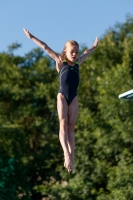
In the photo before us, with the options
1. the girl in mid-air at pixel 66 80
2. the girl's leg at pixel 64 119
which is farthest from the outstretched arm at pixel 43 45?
the girl's leg at pixel 64 119

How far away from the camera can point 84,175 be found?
17.9 meters

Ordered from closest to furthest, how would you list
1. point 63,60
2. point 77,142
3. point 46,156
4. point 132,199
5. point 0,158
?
point 63,60, point 132,199, point 0,158, point 77,142, point 46,156

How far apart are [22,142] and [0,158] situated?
5.30ft

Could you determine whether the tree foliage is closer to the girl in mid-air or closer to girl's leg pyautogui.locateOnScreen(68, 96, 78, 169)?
girl's leg pyautogui.locateOnScreen(68, 96, 78, 169)

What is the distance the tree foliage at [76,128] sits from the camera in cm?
1708

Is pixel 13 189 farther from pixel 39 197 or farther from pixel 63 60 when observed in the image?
pixel 63 60

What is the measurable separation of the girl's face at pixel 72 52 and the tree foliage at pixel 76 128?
9.56 meters

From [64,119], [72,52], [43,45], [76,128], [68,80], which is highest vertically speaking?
[76,128]

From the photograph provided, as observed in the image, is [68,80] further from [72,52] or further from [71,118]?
[71,118]

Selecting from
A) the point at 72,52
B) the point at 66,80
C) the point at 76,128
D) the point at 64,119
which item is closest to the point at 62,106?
the point at 64,119

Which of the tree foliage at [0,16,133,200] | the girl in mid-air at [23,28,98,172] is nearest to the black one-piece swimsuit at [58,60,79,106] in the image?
the girl in mid-air at [23,28,98,172]

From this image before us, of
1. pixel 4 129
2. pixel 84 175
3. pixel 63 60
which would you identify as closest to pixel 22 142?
pixel 4 129

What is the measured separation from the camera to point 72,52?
6688mm

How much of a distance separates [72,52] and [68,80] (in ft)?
0.99
